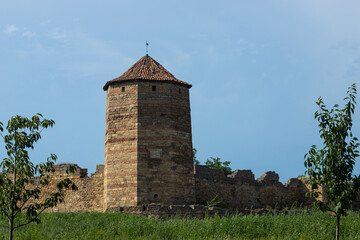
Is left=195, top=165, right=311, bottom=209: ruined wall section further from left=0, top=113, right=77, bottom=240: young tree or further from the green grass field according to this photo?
left=0, top=113, right=77, bottom=240: young tree

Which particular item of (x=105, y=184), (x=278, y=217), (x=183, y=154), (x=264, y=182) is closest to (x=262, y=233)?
(x=278, y=217)

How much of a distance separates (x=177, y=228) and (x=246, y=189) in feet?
32.4

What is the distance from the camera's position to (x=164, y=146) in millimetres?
23344

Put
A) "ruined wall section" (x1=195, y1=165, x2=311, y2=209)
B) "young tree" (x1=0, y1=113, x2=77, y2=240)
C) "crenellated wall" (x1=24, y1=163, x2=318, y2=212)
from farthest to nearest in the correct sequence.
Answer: "ruined wall section" (x1=195, y1=165, x2=311, y2=209)
"crenellated wall" (x1=24, y1=163, x2=318, y2=212)
"young tree" (x1=0, y1=113, x2=77, y2=240)

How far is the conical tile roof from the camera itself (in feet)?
79.0

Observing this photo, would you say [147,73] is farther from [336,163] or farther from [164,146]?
[336,163]

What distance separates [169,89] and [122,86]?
202 cm

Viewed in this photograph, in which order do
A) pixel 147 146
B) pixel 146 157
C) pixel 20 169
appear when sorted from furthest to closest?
pixel 147 146 < pixel 146 157 < pixel 20 169

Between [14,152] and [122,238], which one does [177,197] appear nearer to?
[122,238]

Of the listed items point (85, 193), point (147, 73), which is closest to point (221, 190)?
point (85, 193)

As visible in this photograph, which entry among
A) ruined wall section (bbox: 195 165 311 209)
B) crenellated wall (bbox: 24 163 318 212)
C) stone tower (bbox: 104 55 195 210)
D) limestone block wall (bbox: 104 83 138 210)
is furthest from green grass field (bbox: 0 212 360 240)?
ruined wall section (bbox: 195 165 311 209)

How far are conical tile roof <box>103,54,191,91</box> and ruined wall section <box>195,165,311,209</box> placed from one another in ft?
14.5

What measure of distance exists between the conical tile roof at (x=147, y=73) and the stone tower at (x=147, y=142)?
43mm

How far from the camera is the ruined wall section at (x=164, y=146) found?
75.2ft
